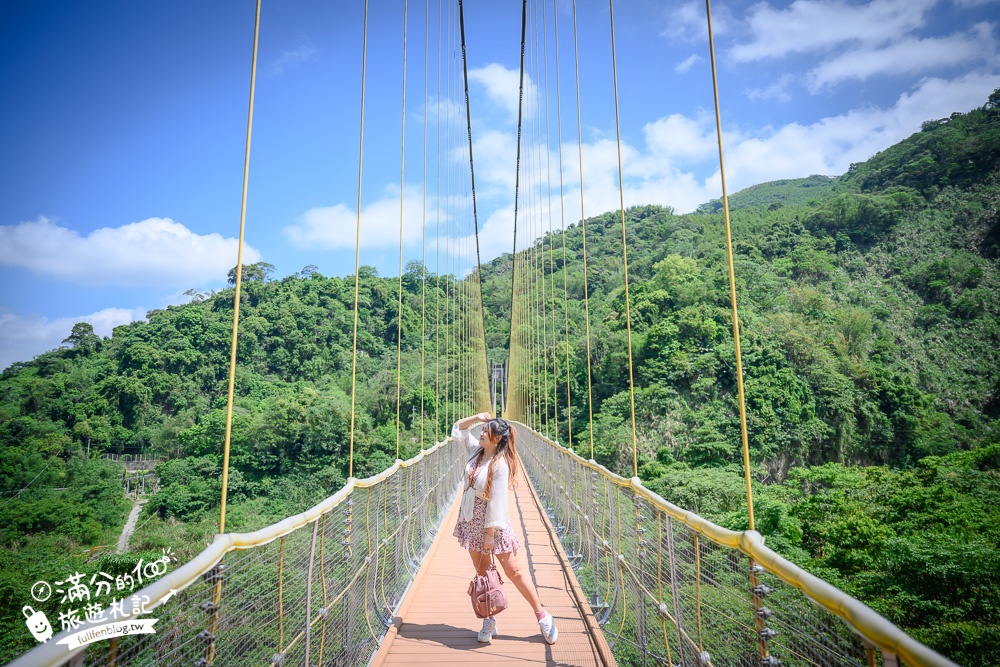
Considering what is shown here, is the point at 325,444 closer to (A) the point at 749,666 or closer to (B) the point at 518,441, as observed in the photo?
(B) the point at 518,441

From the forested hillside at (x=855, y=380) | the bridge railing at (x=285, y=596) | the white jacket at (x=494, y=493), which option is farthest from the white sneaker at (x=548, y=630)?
the forested hillside at (x=855, y=380)

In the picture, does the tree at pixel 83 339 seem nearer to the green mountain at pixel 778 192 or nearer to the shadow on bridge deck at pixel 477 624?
the shadow on bridge deck at pixel 477 624

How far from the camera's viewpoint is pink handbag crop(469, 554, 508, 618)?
2250 mm

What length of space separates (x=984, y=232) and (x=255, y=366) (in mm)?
32746

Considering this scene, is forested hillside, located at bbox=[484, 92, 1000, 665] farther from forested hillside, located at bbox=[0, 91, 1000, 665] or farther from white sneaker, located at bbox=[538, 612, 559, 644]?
white sneaker, located at bbox=[538, 612, 559, 644]

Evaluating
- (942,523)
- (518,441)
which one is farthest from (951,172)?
(518,441)

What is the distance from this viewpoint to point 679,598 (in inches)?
71.5

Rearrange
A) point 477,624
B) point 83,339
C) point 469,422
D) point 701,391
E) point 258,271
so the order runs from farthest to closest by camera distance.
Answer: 1. point 258,271
2. point 83,339
3. point 701,391
4. point 469,422
5. point 477,624

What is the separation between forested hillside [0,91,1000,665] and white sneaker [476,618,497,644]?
8308 millimetres

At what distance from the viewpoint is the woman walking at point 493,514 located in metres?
2.19

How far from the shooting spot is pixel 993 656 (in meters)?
6.29

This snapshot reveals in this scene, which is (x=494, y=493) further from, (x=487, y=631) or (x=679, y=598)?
(x=679, y=598)

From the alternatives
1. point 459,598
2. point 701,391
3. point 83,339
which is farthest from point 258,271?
point 459,598

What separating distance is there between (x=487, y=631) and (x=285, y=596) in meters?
0.76
